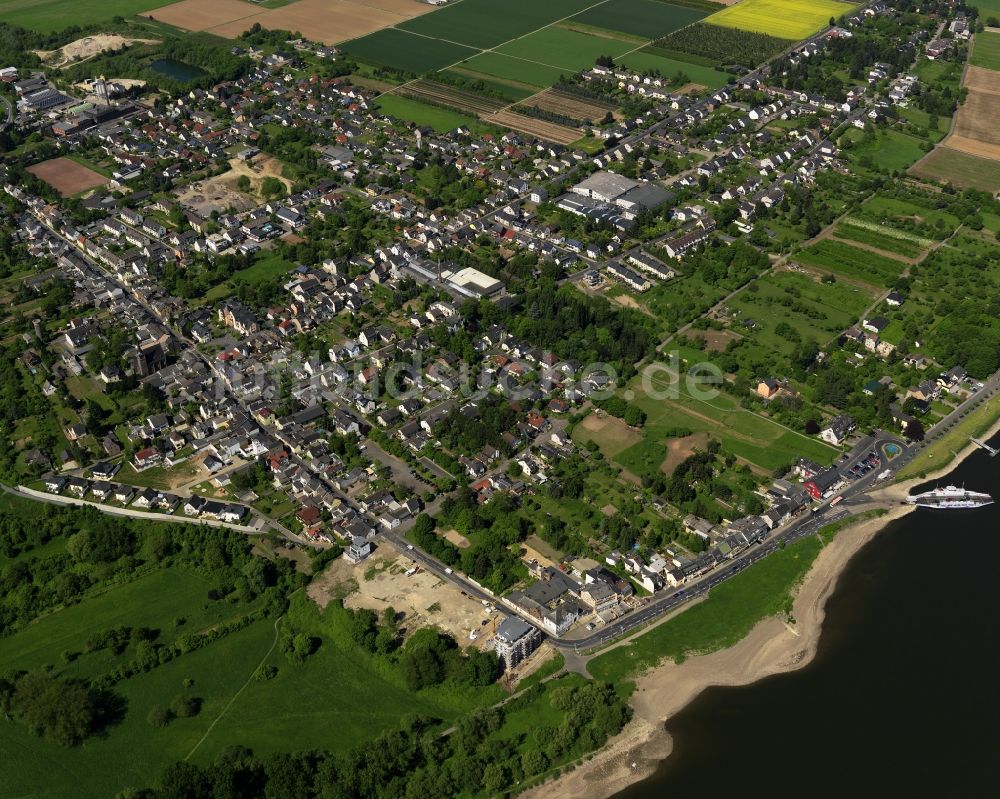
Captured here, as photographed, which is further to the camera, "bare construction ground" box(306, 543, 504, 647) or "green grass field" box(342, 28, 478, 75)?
"green grass field" box(342, 28, 478, 75)

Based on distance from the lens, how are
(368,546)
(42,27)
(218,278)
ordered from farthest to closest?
1. (42,27)
2. (218,278)
3. (368,546)

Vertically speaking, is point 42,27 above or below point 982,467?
above

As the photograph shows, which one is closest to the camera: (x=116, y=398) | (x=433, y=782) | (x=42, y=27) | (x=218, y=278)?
(x=433, y=782)

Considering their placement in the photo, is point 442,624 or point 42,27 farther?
point 42,27

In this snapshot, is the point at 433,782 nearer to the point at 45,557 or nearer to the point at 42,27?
Answer: the point at 45,557

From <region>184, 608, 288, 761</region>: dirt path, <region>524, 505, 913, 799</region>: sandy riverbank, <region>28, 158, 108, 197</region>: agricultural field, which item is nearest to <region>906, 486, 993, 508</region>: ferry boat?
<region>524, 505, 913, 799</region>: sandy riverbank

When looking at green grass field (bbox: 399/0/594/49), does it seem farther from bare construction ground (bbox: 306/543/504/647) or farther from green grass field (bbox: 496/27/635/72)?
bare construction ground (bbox: 306/543/504/647)

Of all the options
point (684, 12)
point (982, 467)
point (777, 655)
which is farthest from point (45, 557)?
point (684, 12)
